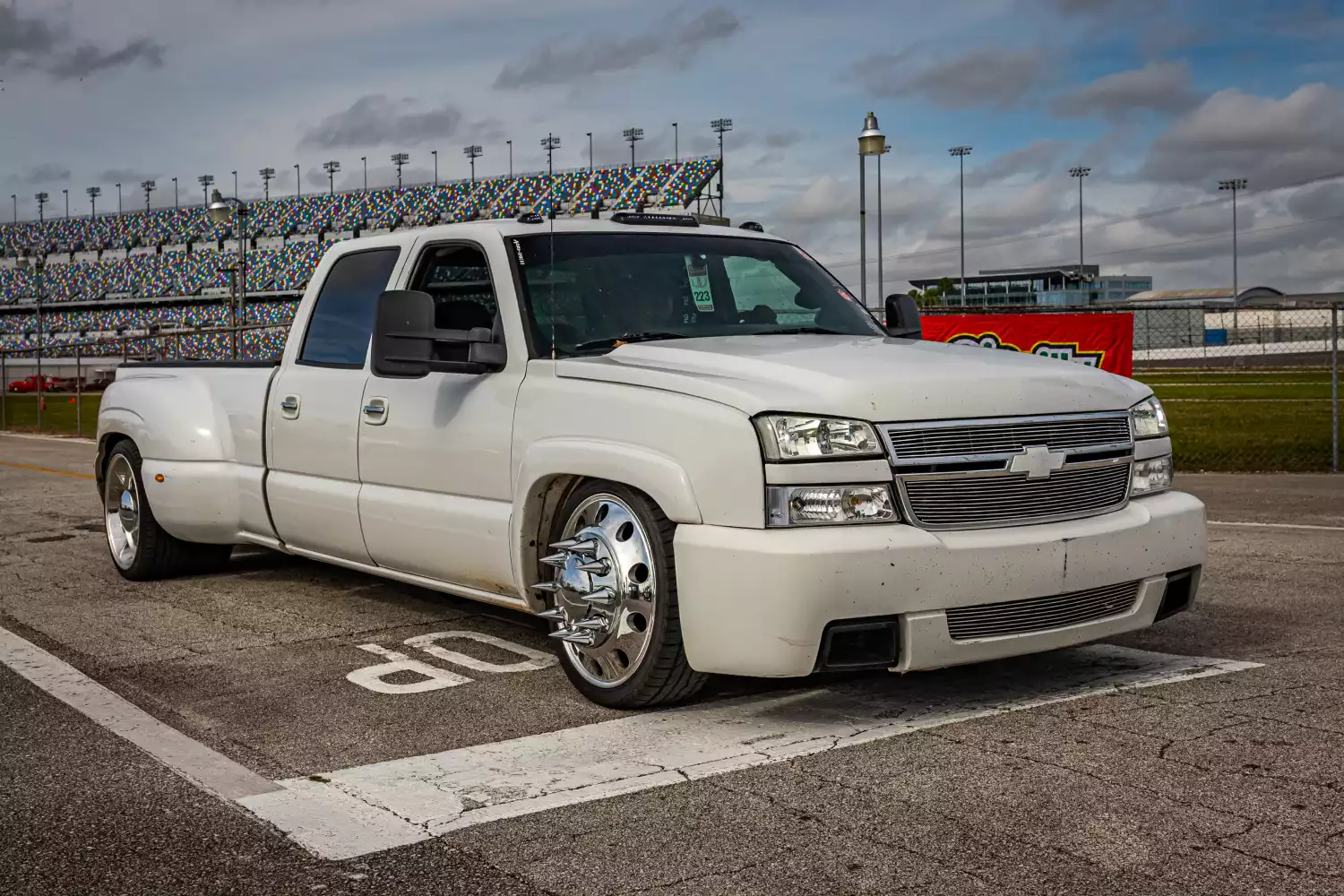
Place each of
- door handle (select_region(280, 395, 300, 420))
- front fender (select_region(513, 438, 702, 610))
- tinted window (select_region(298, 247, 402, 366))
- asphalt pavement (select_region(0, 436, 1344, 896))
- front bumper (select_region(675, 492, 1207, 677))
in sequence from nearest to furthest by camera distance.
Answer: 1. asphalt pavement (select_region(0, 436, 1344, 896))
2. front bumper (select_region(675, 492, 1207, 677))
3. front fender (select_region(513, 438, 702, 610))
4. tinted window (select_region(298, 247, 402, 366))
5. door handle (select_region(280, 395, 300, 420))

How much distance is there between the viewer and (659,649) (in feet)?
15.3

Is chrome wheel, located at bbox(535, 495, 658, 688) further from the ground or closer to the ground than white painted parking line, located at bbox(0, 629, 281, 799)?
further from the ground

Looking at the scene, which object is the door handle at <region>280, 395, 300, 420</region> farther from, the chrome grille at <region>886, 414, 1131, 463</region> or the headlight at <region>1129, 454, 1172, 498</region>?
the headlight at <region>1129, 454, 1172, 498</region>

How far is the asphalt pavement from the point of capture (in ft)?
10.9

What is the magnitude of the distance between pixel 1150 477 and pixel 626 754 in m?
2.20

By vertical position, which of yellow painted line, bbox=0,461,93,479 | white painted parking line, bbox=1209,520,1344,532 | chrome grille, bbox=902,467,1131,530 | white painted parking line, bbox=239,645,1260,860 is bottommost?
white painted parking line, bbox=239,645,1260,860

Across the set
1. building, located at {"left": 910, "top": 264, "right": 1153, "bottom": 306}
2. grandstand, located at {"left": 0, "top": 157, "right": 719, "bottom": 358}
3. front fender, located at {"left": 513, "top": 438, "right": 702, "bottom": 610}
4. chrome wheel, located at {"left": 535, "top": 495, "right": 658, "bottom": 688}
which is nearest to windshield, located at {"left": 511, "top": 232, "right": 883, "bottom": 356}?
front fender, located at {"left": 513, "top": 438, "right": 702, "bottom": 610}

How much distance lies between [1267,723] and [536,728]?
2349mm

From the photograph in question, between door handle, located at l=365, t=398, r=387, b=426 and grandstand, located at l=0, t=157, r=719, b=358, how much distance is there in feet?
187

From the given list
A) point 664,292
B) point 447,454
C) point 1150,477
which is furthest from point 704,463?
point 1150,477

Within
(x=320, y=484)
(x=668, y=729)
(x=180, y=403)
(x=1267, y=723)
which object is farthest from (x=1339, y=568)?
(x=180, y=403)

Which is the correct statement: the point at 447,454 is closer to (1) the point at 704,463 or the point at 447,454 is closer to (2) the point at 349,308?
(2) the point at 349,308

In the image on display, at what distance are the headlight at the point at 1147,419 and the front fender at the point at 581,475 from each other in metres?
→ 1.73

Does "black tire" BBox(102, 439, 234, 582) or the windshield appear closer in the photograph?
the windshield
